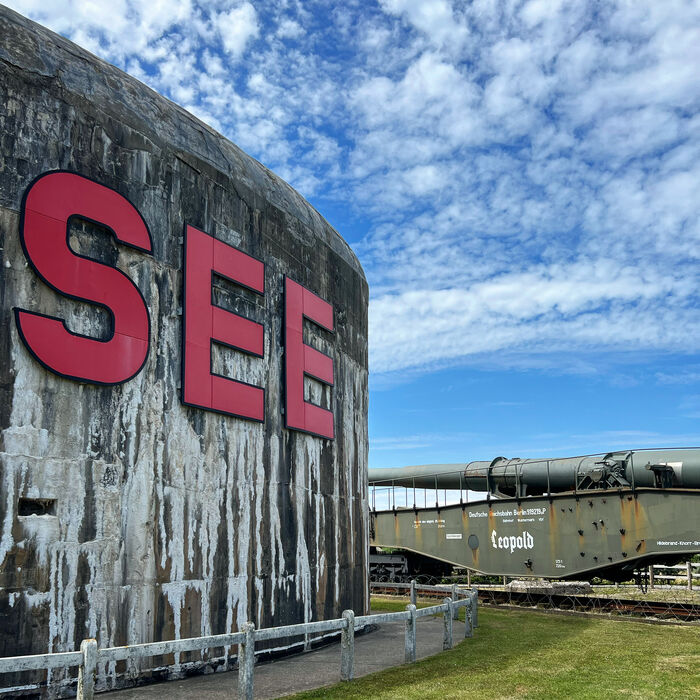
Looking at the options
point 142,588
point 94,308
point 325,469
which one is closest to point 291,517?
point 325,469

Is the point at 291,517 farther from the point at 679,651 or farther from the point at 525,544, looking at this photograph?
the point at 525,544

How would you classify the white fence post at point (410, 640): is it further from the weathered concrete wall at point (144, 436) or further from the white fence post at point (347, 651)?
the weathered concrete wall at point (144, 436)

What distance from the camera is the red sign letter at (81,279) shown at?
7.25 m

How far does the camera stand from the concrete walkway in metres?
7.45

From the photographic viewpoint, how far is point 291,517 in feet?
34.6

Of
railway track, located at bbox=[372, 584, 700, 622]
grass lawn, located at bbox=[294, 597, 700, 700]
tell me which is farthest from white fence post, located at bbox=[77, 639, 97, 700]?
railway track, located at bbox=[372, 584, 700, 622]

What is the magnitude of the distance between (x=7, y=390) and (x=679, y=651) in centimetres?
967

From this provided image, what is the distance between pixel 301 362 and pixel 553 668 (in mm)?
5455

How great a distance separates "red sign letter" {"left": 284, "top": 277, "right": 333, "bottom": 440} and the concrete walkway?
10.6 feet

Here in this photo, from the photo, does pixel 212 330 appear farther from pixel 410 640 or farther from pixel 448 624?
pixel 448 624

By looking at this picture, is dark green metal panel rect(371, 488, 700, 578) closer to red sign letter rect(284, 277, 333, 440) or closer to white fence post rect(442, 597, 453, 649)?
white fence post rect(442, 597, 453, 649)

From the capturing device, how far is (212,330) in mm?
9289

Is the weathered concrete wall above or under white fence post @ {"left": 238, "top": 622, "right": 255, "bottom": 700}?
above

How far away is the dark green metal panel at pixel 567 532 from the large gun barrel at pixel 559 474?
→ 586 mm
